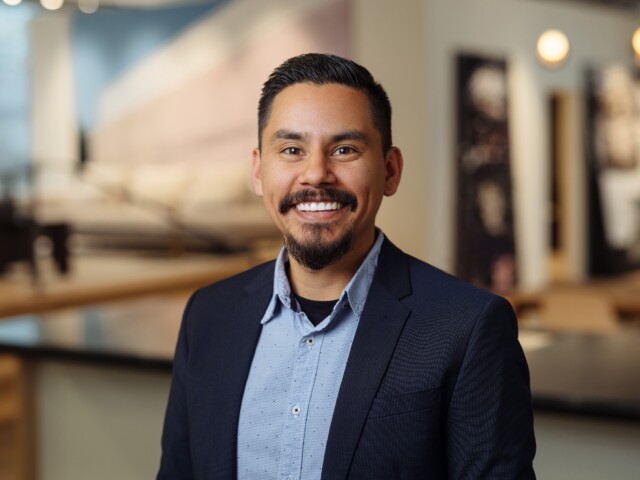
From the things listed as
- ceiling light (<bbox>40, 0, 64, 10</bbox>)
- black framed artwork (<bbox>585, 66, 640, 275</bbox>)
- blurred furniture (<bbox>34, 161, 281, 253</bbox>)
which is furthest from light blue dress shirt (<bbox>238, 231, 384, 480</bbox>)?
black framed artwork (<bbox>585, 66, 640, 275</bbox>)

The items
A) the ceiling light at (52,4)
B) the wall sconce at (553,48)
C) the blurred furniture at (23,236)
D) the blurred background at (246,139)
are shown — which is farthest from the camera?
the blurred furniture at (23,236)

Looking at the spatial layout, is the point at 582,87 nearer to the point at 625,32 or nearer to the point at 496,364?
the point at 625,32

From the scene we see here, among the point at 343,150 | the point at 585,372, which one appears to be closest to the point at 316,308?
the point at 343,150

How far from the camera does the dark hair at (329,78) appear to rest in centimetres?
143

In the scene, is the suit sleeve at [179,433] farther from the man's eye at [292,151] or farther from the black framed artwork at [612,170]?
the black framed artwork at [612,170]

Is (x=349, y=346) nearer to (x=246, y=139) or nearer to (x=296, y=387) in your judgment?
(x=296, y=387)

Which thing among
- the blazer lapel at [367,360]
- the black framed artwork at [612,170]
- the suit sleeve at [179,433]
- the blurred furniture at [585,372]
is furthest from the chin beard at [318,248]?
the black framed artwork at [612,170]

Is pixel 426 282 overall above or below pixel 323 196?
below

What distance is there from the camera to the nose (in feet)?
4.60

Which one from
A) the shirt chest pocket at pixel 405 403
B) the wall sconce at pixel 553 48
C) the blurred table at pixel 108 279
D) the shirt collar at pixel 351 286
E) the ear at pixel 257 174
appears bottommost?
the blurred table at pixel 108 279

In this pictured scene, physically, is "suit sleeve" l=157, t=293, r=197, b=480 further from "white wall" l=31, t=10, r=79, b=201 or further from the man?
"white wall" l=31, t=10, r=79, b=201

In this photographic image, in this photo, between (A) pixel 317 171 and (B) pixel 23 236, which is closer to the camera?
(A) pixel 317 171

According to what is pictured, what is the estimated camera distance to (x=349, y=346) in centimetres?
151

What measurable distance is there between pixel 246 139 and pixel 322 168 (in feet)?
29.1
